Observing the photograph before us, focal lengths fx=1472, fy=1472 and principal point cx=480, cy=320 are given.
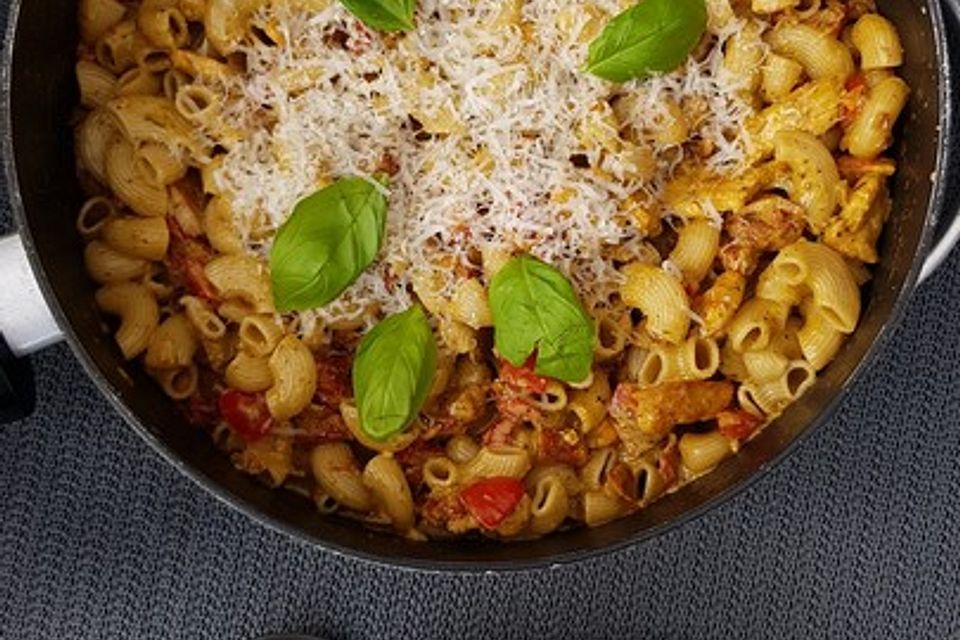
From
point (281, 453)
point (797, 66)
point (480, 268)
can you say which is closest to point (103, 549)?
point (281, 453)

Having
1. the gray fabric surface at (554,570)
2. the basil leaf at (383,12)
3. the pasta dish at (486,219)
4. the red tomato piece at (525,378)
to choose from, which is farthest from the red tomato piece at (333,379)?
the basil leaf at (383,12)

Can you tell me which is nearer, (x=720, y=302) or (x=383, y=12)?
(x=383, y=12)

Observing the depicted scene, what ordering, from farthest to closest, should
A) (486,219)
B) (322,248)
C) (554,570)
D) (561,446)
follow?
(554,570) → (561,446) → (486,219) → (322,248)

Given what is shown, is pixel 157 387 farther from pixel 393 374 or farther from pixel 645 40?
pixel 645 40

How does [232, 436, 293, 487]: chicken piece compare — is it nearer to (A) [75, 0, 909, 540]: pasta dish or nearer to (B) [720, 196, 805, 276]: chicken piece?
(A) [75, 0, 909, 540]: pasta dish

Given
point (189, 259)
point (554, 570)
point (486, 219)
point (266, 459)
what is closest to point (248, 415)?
point (266, 459)

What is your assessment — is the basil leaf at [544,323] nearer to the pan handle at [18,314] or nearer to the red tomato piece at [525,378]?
the red tomato piece at [525,378]
